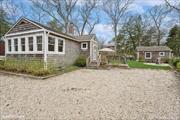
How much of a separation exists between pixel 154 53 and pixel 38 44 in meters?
26.6

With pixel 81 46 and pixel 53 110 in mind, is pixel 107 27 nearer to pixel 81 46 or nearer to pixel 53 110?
pixel 81 46

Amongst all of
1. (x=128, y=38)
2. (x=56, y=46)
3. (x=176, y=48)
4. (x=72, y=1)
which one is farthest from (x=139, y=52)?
(x=56, y=46)

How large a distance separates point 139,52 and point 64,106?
30255mm

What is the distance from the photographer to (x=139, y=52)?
31.2m

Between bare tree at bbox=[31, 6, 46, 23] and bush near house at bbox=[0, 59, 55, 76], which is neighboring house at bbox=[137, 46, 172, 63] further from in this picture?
bush near house at bbox=[0, 59, 55, 76]

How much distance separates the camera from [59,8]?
2608 centimetres

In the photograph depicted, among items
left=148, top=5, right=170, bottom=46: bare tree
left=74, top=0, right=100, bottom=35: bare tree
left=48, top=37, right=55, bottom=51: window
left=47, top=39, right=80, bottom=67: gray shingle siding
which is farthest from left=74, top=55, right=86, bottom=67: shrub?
left=148, top=5, right=170, bottom=46: bare tree

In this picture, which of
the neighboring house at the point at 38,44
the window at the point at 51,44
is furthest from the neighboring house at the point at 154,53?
the window at the point at 51,44

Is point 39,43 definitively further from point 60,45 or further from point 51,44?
point 60,45

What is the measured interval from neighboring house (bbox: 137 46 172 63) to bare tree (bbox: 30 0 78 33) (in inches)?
717

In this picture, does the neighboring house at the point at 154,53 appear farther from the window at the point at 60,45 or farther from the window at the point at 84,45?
the window at the point at 60,45

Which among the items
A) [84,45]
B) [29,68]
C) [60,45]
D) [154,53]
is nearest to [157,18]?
[154,53]

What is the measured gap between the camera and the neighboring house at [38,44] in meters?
10.3

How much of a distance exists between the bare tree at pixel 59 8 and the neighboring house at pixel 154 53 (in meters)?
18.2
